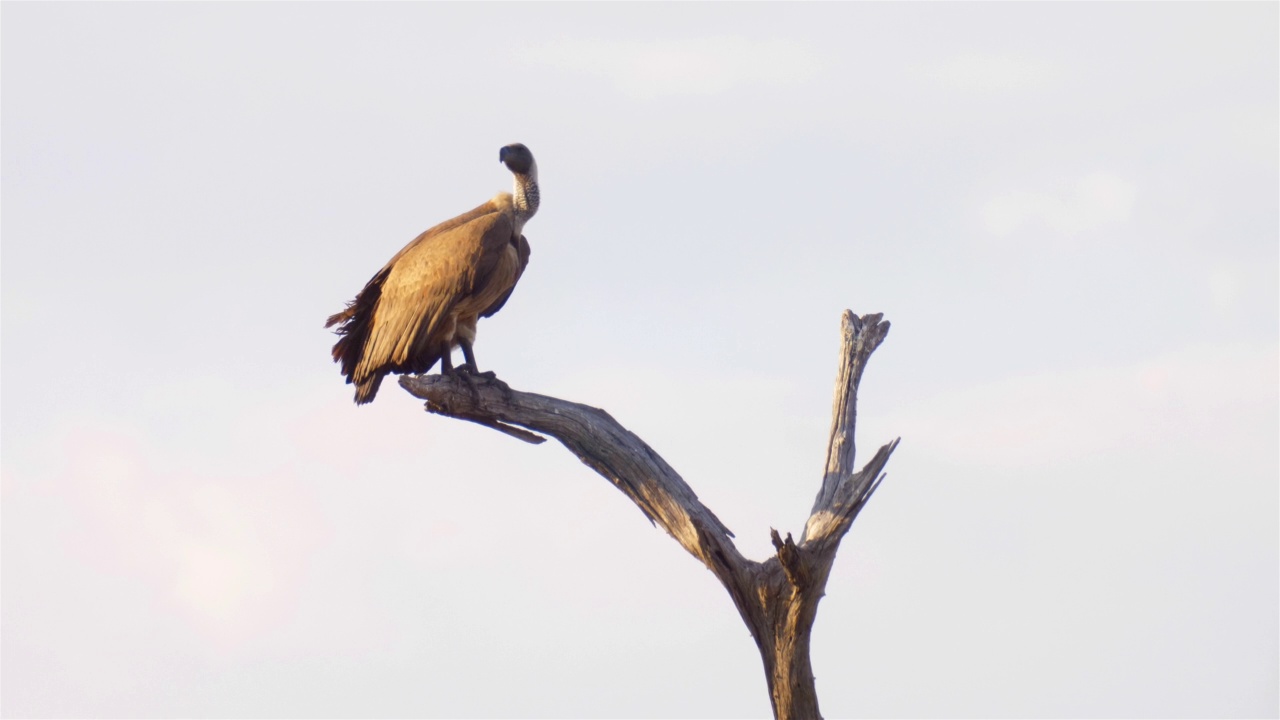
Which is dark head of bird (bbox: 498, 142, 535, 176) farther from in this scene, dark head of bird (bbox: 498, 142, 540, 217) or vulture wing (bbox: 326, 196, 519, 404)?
vulture wing (bbox: 326, 196, 519, 404)

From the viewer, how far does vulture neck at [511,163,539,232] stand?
9.84 m

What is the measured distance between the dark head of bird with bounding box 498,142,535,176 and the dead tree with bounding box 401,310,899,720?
1.87 m

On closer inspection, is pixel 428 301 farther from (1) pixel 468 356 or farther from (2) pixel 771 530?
(2) pixel 771 530

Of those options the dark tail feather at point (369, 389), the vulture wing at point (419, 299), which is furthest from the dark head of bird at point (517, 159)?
the dark tail feather at point (369, 389)

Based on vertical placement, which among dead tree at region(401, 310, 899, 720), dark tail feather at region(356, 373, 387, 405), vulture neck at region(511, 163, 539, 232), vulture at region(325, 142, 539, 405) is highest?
vulture neck at region(511, 163, 539, 232)

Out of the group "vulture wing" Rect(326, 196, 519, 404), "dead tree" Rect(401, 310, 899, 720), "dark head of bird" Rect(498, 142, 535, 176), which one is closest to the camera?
"dead tree" Rect(401, 310, 899, 720)

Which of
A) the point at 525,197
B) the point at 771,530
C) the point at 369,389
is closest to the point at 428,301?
the point at 369,389

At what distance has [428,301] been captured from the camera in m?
8.88

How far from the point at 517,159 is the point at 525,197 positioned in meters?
0.25

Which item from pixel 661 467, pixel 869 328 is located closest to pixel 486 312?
pixel 661 467

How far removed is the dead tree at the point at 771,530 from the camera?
7.47 m

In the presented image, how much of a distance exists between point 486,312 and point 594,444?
76.6 inches

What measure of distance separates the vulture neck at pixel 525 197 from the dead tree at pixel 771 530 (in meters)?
1.67

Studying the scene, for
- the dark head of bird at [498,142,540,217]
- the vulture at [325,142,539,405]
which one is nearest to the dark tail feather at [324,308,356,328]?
the vulture at [325,142,539,405]
